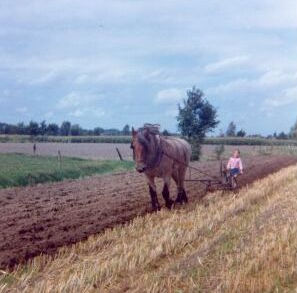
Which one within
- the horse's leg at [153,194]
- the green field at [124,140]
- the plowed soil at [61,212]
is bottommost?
the plowed soil at [61,212]

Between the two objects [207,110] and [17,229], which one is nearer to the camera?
[17,229]

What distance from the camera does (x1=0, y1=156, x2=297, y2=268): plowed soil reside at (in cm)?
1245

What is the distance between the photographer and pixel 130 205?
60.1ft

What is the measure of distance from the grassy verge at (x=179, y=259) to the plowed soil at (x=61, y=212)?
0.60 m

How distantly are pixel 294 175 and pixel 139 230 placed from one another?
16640mm

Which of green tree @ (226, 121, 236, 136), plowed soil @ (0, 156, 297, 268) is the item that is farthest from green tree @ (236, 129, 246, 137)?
plowed soil @ (0, 156, 297, 268)

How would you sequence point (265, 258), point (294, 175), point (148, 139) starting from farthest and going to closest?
1. point (294, 175)
2. point (148, 139)
3. point (265, 258)

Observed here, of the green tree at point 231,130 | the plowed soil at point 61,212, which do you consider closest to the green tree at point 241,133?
the green tree at point 231,130

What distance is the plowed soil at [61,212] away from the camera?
12453 mm

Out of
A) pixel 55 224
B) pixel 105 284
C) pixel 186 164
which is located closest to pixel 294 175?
pixel 186 164

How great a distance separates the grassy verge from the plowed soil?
60cm

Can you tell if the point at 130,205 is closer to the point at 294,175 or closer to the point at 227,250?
the point at 227,250

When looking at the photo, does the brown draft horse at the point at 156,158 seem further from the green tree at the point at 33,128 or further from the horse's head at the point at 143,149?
the green tree at the point at 33,128

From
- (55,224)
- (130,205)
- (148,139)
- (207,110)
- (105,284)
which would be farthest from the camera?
(207,110)
